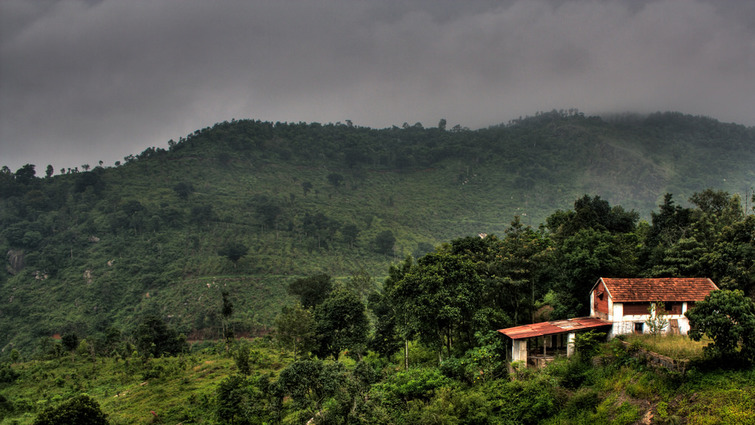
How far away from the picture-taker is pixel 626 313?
19641 mm

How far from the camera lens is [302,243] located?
7300 centimetres

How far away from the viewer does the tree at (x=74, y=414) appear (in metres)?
15.9

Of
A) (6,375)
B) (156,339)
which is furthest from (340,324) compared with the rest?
(6,375)

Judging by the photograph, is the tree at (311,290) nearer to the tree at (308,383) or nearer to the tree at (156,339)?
the tree at (156,339)

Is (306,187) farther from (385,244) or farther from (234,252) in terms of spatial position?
(234,252)

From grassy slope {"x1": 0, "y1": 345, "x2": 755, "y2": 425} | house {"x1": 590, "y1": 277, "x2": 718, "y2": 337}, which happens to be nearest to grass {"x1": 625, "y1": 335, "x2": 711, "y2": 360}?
grassy slope {"x1": 0, "y1": 345, "x2": 755, "y2": 425}

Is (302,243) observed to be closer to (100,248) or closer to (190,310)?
(190,310)

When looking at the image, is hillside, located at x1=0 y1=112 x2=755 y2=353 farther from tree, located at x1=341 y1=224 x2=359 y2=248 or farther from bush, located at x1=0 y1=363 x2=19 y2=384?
bush, located at x1=0 y1=363 x2=19 y2=384

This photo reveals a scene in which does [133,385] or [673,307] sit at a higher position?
[673,307]

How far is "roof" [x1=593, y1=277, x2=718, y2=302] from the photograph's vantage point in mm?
A: 19562

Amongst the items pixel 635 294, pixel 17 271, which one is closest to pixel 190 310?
pixel 17 271

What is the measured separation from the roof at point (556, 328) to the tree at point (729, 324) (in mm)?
6034

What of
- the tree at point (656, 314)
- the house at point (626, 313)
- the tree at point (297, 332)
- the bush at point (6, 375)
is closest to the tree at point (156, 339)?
the bush at point (6, 375)

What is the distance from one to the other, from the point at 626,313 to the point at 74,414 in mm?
26783
